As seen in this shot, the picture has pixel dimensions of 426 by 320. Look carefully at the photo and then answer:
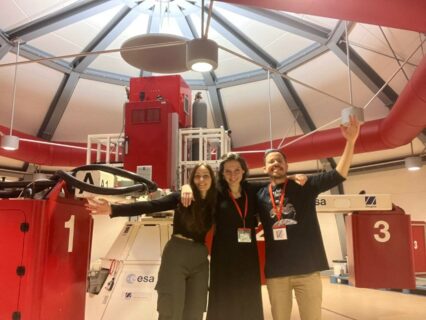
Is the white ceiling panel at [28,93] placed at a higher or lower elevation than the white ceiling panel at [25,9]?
lower

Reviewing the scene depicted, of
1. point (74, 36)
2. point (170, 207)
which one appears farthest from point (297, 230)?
point (74, 36)

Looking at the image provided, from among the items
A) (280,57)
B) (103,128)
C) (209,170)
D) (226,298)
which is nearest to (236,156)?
(209,170)

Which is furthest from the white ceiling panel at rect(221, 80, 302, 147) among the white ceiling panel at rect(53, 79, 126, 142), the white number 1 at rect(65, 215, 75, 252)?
the white number 1 at rect(65, 215, 75, 252)

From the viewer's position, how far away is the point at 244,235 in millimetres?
2479

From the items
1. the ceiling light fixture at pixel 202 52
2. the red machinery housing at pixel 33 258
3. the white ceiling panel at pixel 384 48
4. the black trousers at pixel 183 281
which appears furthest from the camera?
the white ceiling panel at pixel 384 48

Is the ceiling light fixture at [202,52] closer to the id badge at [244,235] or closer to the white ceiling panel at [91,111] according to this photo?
the id badge at [244,235]

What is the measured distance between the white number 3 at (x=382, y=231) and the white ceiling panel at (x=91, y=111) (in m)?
6.35

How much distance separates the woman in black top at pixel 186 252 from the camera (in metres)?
2.40

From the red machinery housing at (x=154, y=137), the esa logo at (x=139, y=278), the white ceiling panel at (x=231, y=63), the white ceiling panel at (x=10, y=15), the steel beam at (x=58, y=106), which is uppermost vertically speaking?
the white ceiling panel at (x=231, y=63)

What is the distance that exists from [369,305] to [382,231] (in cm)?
242

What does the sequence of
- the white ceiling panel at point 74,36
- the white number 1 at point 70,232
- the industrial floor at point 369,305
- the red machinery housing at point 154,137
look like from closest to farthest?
the white number 1 at point 70,232, the red machinery housing at point 154,137, the industrial floor at point 369,305, the white ceiling panel at point 74,36

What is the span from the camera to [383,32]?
585cm

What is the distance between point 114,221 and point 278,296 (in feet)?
16.4

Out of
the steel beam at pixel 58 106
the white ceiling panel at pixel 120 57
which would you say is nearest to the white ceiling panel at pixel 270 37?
the white ceiling panel at pixel 120 57
